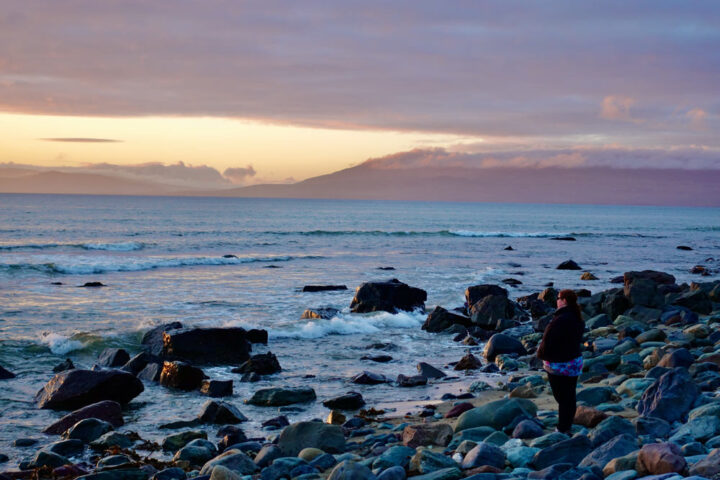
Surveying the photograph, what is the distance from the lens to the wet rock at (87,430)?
369 inches

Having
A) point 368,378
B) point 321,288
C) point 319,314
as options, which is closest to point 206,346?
point 368,378

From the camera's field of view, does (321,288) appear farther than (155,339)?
Yes

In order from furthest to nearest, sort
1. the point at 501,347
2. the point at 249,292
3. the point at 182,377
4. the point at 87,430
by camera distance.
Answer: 1. the point at 249,292
2. the point at 501,347
3. the point at 182,377
4. the point at 87,430

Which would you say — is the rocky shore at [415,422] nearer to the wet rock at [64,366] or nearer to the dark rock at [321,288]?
the wet rock at [64,366]

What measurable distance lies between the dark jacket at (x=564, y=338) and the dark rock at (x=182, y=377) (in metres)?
7.33

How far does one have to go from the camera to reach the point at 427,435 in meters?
8.42

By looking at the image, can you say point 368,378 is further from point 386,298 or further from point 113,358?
point 386,298

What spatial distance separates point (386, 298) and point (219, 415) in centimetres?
1165

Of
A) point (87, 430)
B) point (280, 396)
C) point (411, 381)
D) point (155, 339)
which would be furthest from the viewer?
point (155, 339)

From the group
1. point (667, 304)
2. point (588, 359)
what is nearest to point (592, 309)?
point (667, 304)

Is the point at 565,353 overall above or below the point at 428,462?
above

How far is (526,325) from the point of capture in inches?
765

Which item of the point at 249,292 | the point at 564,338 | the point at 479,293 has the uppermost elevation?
the point at 564,338

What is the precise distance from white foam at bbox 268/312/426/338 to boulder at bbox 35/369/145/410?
20.6ft
